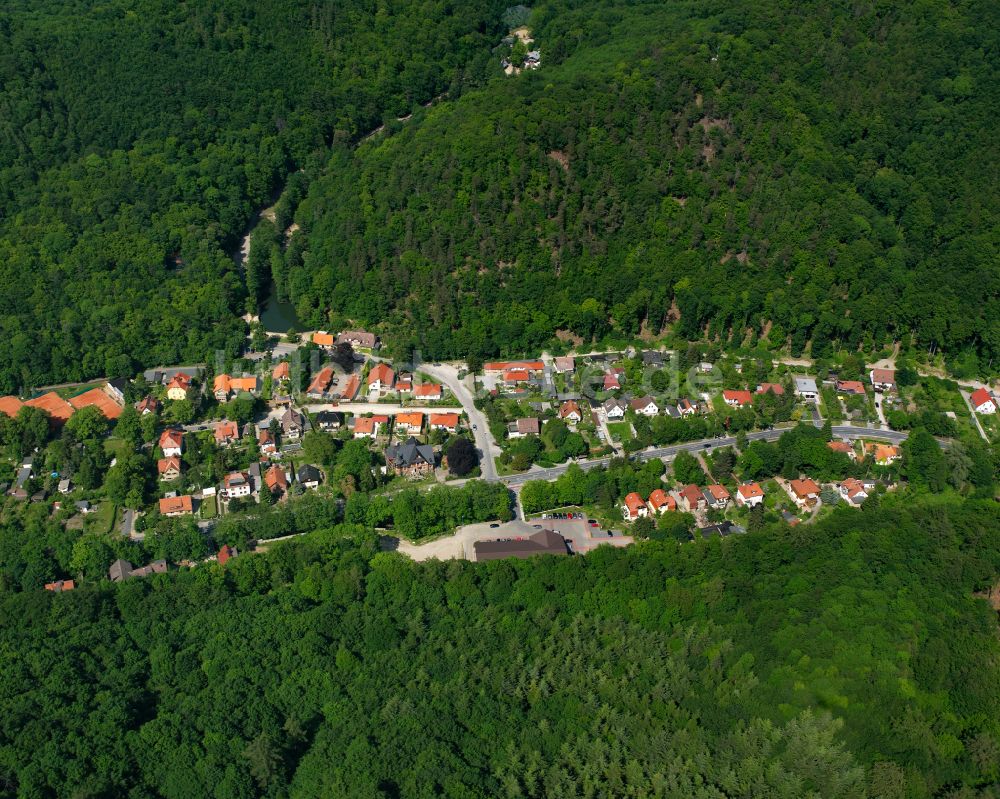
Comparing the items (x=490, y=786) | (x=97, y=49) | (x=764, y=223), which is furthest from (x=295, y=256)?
(x=490, y=786)

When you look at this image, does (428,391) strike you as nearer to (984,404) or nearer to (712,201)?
(712,201)

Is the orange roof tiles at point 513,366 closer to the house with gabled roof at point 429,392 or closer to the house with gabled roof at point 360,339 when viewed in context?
the house with gabled roof at point 429,392

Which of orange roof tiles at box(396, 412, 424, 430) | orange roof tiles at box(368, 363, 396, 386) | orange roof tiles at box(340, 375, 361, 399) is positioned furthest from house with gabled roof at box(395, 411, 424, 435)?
orange roof tiles at box(340, 375, 361, 399)

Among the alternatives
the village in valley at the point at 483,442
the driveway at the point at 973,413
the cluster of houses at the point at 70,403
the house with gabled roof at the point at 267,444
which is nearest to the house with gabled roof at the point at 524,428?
the village in valley at the point at 483,442

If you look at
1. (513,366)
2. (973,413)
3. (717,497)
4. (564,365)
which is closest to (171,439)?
(513,366)

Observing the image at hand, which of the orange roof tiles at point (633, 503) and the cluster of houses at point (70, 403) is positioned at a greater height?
the cluster of houses at point (70, 403)

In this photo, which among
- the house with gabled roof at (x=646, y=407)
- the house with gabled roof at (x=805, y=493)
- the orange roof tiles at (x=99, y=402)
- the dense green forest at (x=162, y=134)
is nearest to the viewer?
the house with gabled roof at (x=805, y=493)
